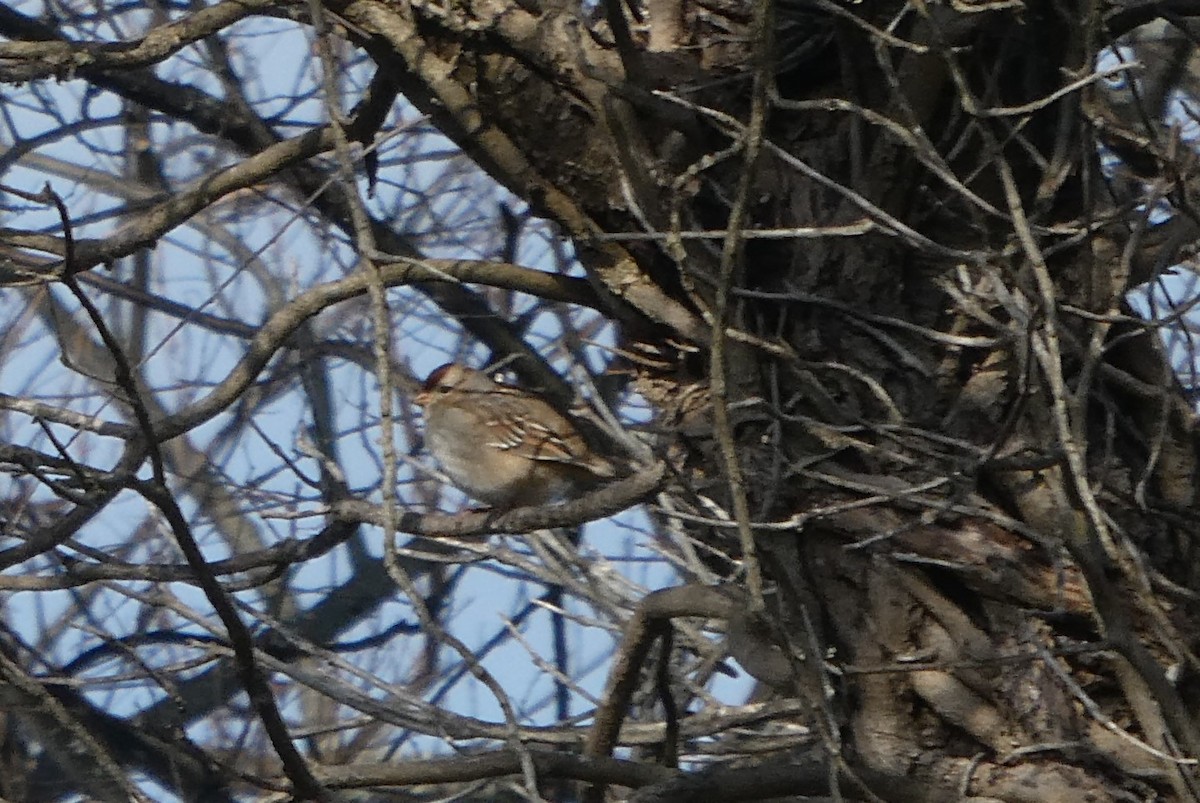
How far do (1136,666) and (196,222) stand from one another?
257 inches

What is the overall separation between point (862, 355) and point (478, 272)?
87 cm

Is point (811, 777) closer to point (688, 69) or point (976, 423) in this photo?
point (976, 423)

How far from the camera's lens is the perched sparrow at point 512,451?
5.39 meters

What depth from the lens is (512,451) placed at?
17.7 ft

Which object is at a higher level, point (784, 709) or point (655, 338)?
point (655, 338)

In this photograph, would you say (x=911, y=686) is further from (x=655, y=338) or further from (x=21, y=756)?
(x=21, y=756)

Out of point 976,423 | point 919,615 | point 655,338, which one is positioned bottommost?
point 919,615

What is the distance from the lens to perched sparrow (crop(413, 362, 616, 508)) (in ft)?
17.7

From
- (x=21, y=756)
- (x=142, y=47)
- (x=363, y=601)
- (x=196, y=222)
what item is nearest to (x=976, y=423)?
(x=142, y=47)

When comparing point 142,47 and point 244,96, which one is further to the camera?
point 244,96

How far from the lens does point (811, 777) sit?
3.14 meters

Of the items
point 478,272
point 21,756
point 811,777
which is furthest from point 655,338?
point 21,756

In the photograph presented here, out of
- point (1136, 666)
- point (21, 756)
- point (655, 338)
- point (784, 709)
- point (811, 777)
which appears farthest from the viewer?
point (21, 756)

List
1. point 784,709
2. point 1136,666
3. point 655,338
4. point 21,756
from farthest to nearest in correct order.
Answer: point 21,756 < point 784,709 < point 655,338 < point 1136,666
